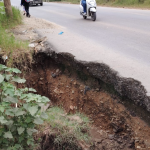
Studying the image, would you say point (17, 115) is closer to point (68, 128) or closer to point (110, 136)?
point (68, 128)

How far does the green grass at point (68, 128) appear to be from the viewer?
280 centimetres

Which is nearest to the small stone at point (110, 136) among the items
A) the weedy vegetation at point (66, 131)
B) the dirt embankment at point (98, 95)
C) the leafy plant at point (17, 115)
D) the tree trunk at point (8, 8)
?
the dirt embankment at point (98, 95)

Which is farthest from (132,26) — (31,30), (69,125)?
(69,125)

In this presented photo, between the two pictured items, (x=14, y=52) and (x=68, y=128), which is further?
(x=14, y=52)

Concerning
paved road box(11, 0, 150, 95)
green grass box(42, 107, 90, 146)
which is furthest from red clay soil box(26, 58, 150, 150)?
paved road box(11, 0, 150, 95)

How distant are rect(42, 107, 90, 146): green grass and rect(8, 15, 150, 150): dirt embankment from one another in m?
0.18

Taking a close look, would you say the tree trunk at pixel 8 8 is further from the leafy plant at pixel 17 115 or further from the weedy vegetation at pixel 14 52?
the leafy plant at pixel 17 115

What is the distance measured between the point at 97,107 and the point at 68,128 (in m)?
0.78

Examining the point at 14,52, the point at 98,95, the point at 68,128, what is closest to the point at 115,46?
the point at 98,95

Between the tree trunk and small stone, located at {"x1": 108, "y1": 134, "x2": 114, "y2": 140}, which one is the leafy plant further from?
the tree trunk

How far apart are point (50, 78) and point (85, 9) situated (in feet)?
17.5

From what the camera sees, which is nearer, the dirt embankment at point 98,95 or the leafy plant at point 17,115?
the leafy plant at point 17,115

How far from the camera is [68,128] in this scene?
9.57ft

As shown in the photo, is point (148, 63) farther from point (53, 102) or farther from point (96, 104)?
point (53, 102)
